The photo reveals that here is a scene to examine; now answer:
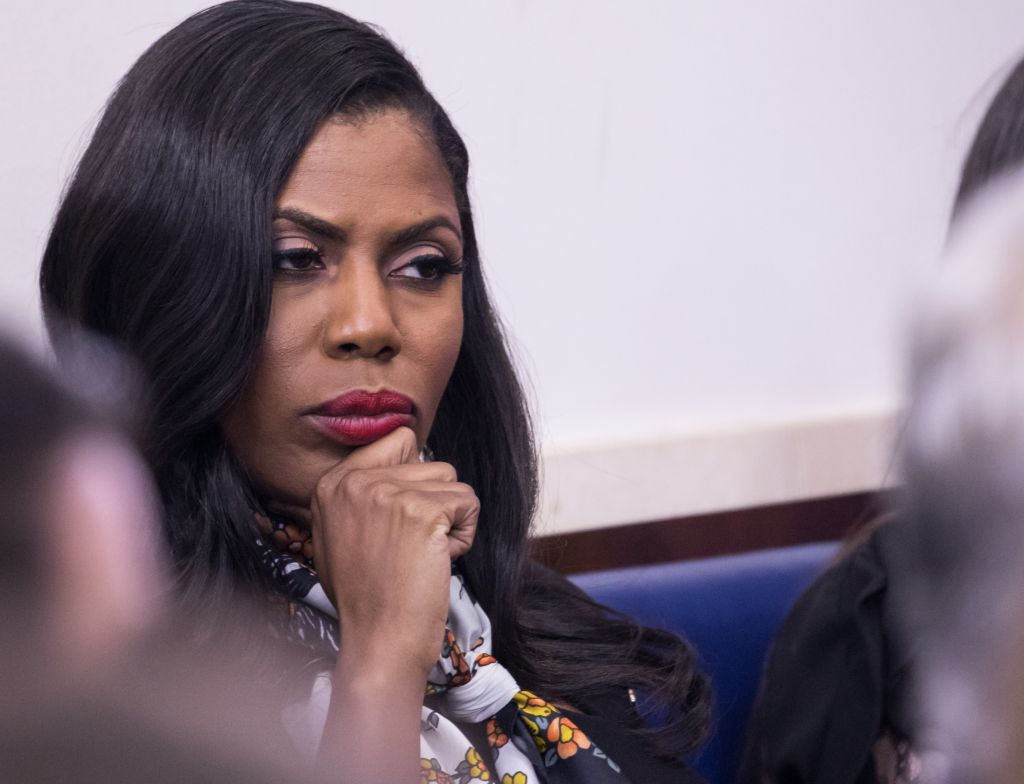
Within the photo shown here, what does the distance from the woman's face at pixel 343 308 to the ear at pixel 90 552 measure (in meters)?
0.62

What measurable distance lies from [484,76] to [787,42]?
19.4 inches

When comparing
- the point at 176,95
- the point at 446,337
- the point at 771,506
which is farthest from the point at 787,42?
the point at 176,95

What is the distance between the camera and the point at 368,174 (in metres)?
1.03

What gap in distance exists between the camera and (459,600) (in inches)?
45.5

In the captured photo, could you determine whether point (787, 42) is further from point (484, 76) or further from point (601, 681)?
point (601, 681)

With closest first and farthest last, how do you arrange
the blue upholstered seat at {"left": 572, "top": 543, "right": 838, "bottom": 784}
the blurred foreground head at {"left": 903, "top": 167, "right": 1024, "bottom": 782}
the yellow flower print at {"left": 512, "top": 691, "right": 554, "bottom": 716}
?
the blurred foreground head at {"left": 903, "top": 167, "right": 1024, "bottom": 782} → the yellow flower print at {"left": 512, "top": 691, "right": 554, "bottom": 716} → the blue upholstered seat at {"left": 572, "top": 543, "right": 838, "bottom": 784}

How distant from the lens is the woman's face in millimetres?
1010

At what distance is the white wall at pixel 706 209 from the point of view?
1538 mm

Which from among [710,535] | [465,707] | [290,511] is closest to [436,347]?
[290,511]

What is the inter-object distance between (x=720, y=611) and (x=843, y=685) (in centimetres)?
23

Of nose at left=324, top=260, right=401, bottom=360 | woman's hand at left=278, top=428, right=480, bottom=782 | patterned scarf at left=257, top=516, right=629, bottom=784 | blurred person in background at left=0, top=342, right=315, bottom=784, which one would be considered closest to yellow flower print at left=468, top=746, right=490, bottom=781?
patterned scarf at left=257, top=516, right=629, bottom=784

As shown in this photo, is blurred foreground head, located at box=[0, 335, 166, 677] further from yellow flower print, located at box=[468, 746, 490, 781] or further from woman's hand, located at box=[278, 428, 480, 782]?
yellow flower print, located at box=[468, 746, 490, 781]

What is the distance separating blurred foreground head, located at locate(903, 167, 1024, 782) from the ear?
32cm

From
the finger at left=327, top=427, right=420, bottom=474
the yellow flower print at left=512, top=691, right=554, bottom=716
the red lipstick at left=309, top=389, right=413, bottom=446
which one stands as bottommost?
the yellow flower print at left=512, top=691, right=554, bottom=716
